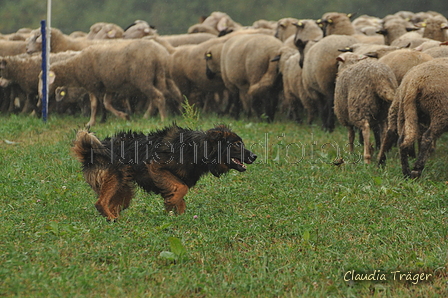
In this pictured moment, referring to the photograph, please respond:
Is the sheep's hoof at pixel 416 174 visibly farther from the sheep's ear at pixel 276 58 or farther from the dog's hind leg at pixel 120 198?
the sheep's ear at pixel 276 58

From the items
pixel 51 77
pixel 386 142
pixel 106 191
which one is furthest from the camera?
pixel 51 77

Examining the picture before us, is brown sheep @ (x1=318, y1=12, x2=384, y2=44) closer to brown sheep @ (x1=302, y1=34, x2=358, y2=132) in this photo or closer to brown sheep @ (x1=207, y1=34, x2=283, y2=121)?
brown sheep @ (x1=207, y1=34, x2=283, y2=121)

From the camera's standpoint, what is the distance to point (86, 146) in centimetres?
537

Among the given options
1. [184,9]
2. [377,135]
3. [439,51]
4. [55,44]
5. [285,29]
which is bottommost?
[184,9]

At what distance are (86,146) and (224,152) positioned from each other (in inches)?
46.5

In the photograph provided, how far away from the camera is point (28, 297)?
3.47 meters

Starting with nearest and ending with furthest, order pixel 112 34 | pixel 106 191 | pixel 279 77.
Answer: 1. pixel 106 191
2. pixel 279 77
3. pixel 112 34

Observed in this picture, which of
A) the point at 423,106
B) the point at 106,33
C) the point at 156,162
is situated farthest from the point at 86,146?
the point at 106,33

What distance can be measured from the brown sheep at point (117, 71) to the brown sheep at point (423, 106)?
601 centimetres

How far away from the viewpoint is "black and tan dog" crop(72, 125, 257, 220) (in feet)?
17.5

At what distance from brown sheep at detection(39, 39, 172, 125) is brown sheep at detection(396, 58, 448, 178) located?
6.01m

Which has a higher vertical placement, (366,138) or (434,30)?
(434,30)

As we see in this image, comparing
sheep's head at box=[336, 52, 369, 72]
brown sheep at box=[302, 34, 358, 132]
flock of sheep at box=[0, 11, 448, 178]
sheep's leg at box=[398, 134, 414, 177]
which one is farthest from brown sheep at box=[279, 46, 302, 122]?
sheep's leg at box=[398, 134, 414, 177]

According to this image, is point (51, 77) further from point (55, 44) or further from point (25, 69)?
point (55, 44)
